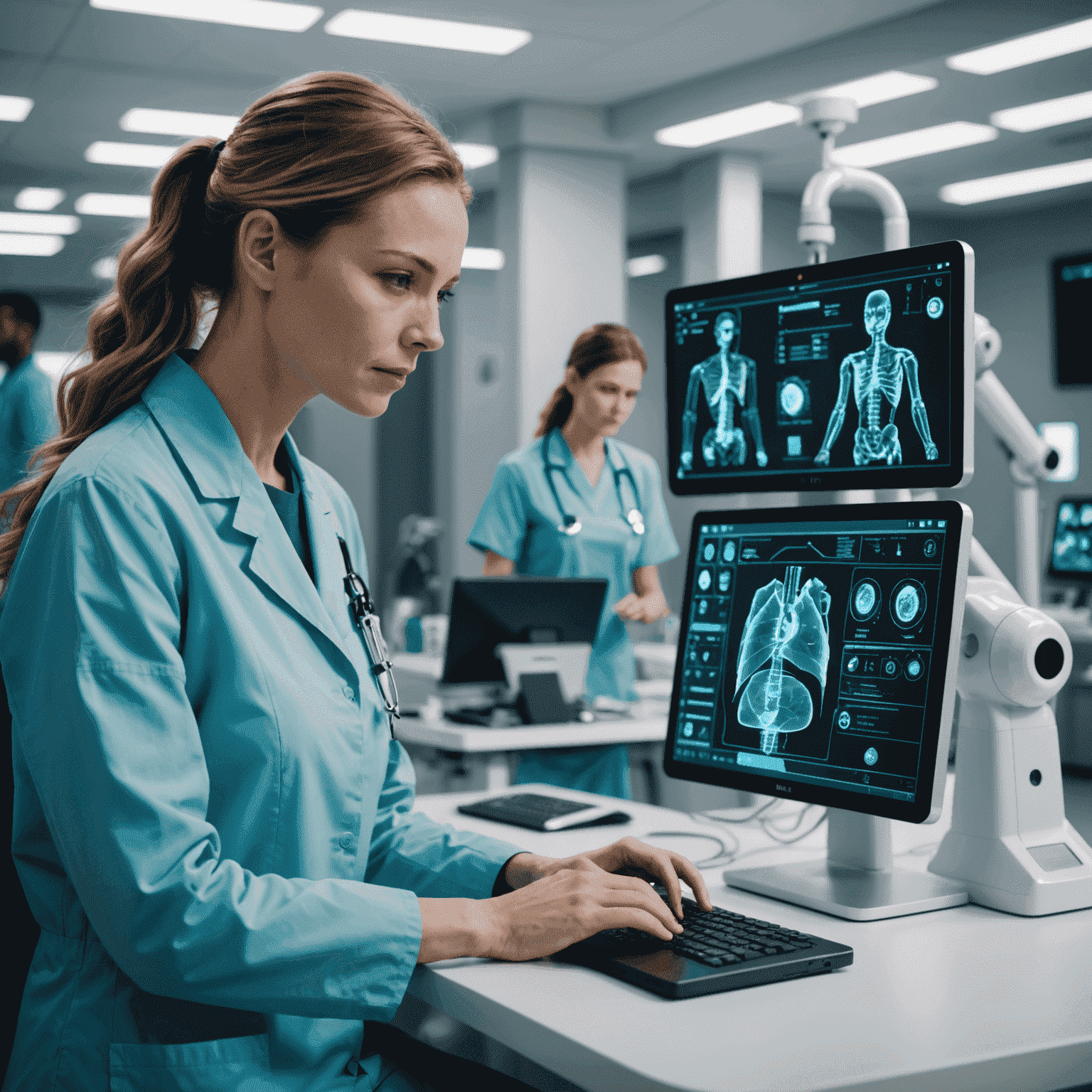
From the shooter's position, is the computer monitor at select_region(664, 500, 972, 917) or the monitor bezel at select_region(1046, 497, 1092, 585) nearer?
the computer monitor at select_region(664, 500, 972, 917)

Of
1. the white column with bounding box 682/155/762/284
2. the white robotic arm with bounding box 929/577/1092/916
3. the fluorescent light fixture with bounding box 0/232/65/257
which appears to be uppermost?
the fluorescent light fixture with bounding box 0/232/65/257

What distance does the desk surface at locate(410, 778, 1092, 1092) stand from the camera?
915 millimetres

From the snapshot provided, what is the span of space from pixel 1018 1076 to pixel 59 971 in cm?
78

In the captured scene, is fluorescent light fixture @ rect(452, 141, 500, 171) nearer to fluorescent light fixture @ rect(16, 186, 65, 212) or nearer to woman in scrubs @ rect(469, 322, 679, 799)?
fluorescent light fixture @ rect(16, 186, 65, 212)

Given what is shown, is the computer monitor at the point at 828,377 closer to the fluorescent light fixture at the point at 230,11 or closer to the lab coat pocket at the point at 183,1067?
the lab coat pocket at the point at 183,1067

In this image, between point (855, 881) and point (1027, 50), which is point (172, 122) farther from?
point (855, 881)

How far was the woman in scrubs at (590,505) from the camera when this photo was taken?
330cm

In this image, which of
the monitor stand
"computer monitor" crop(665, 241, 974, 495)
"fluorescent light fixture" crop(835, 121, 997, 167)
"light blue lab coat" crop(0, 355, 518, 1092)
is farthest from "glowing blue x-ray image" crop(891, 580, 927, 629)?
"fluorescent light fixture" crop(835, 121, 997, 167)

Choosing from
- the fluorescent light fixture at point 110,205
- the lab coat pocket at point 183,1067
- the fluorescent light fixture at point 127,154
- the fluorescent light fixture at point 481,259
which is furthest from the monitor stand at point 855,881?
the fluorescent light fixture at point 481,259

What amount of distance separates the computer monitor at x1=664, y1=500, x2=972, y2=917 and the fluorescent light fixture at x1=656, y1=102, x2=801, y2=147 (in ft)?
15.7

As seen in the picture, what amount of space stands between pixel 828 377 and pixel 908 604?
29cm

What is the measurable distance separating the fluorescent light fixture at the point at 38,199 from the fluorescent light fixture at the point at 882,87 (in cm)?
447

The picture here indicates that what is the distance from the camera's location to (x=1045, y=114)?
593cm

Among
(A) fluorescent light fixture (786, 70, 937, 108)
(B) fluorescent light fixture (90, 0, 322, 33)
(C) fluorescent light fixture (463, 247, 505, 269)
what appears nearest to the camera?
(B) fluorescent light fixture (90, 0, 322, 33)
